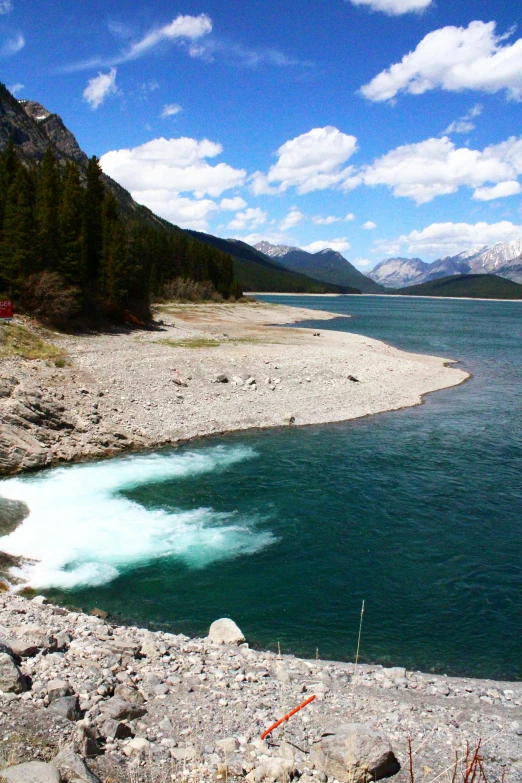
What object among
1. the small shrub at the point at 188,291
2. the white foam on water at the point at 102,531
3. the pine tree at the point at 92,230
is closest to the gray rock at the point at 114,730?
the white foam on water at the point at 102,531

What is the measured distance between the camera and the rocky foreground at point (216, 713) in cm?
828

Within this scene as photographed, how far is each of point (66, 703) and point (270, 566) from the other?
9.47 metres

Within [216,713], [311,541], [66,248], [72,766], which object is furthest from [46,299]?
[72,766]

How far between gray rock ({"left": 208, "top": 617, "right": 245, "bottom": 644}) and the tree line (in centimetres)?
4215

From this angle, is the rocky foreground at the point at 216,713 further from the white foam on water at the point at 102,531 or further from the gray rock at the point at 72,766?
the white foam on water at the point at 102,531

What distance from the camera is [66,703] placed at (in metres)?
9.22

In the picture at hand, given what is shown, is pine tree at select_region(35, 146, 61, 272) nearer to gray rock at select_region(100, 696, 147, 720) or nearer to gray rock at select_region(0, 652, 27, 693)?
gray rock at select_region(0, 652, 27, 693)

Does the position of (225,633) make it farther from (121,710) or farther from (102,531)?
(102,531)

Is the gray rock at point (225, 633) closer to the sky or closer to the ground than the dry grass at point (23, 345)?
closer to the ground

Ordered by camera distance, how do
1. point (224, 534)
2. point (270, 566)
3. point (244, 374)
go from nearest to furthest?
point (270, 566)
point (224, 534)
point (244, 374)

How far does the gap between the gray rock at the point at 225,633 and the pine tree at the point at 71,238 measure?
48133mm

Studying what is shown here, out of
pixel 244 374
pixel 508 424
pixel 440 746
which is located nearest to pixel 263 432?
pixel 244 374

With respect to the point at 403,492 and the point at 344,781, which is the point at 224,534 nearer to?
the point at 403,492

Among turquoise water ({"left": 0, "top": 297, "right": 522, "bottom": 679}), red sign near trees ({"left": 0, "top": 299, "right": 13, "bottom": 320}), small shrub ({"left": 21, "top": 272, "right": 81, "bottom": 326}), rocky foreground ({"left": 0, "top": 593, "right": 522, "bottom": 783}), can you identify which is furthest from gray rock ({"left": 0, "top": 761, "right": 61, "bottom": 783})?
small shrub ({"left": 21, "top": 272, "right": 81, "bottom": 326})
